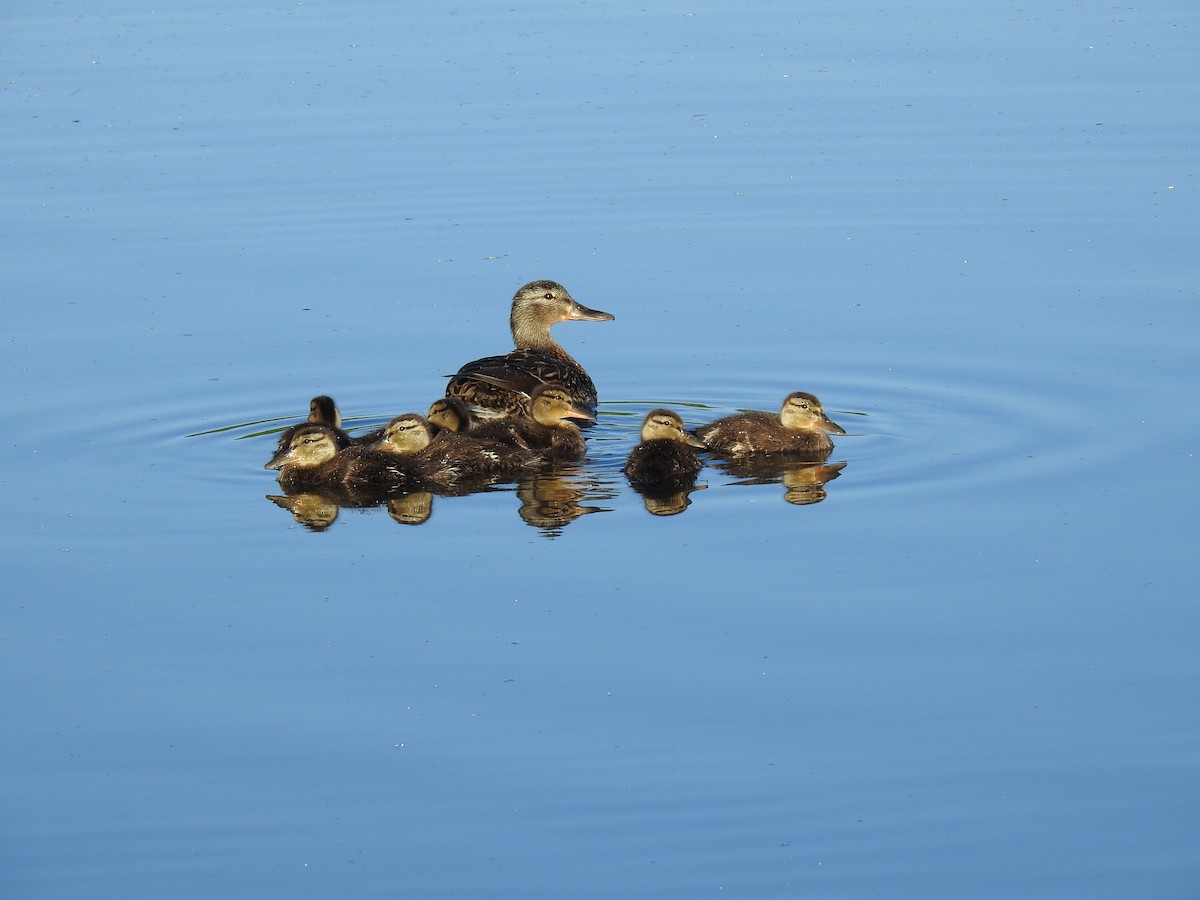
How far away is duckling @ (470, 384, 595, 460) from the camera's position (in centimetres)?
936

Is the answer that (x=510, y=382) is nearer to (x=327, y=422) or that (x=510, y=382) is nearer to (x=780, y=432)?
(x=327, y=422)

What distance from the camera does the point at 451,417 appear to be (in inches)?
376

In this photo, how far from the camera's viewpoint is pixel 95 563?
7.72m

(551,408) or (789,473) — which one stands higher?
(551,408)

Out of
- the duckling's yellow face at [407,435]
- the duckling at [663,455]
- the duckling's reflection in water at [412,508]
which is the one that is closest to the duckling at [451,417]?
the duckling's yellow face at [407,435]

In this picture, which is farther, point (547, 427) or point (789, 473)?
point (547, 427)

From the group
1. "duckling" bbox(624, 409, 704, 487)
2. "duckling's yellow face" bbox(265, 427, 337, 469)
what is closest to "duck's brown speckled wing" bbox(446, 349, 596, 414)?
"duckling" bbox(624, 409, 704, 487)

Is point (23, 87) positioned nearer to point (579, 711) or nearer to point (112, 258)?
point (112, 258)

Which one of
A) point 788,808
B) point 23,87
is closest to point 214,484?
point 788,808

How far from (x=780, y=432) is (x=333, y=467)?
6.60 ft

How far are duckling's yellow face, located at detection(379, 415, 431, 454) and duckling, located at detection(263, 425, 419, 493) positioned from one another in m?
0.15

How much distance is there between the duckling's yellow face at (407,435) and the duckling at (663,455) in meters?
0.92

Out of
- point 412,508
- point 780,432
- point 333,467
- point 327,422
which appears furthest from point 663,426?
point 327,422

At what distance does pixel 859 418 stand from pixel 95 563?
12.3 feet
